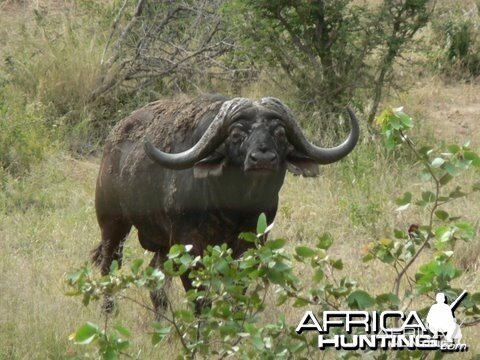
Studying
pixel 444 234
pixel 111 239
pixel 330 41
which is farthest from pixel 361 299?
pixel 330 41

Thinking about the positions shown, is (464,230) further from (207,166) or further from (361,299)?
(207,166)

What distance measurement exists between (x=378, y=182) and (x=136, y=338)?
414 cm

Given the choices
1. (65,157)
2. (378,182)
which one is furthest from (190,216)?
(65,157)

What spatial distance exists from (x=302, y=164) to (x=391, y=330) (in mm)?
1564

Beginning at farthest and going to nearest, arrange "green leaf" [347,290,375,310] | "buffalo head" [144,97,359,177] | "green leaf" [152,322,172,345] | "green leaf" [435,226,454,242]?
"buffalo head" [144,97,359,177] → "green leaf" [347,290,375,310] → "green leaf" [435,226,454,242] → "green leaf" [152,322,172,345]

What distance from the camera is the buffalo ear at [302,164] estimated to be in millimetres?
6957

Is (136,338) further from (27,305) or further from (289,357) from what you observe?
(289,357)

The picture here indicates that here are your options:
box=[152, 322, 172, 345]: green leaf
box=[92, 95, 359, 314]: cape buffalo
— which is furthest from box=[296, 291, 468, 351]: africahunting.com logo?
box=[92, 95, 359, 314]: cape buffalo

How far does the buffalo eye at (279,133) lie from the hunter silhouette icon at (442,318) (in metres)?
1.61

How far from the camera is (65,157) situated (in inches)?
447

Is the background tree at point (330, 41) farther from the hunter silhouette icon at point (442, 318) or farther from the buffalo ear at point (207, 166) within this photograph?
the hunter silhouette icon at point (442, 318)

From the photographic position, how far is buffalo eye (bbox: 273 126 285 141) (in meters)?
6.77

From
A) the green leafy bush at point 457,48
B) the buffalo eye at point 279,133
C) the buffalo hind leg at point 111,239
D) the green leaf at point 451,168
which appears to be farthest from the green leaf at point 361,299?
the green leafy bush at point 457,48

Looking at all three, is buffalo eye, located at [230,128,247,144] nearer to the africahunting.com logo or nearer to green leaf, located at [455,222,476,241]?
the africahunting.com logo
